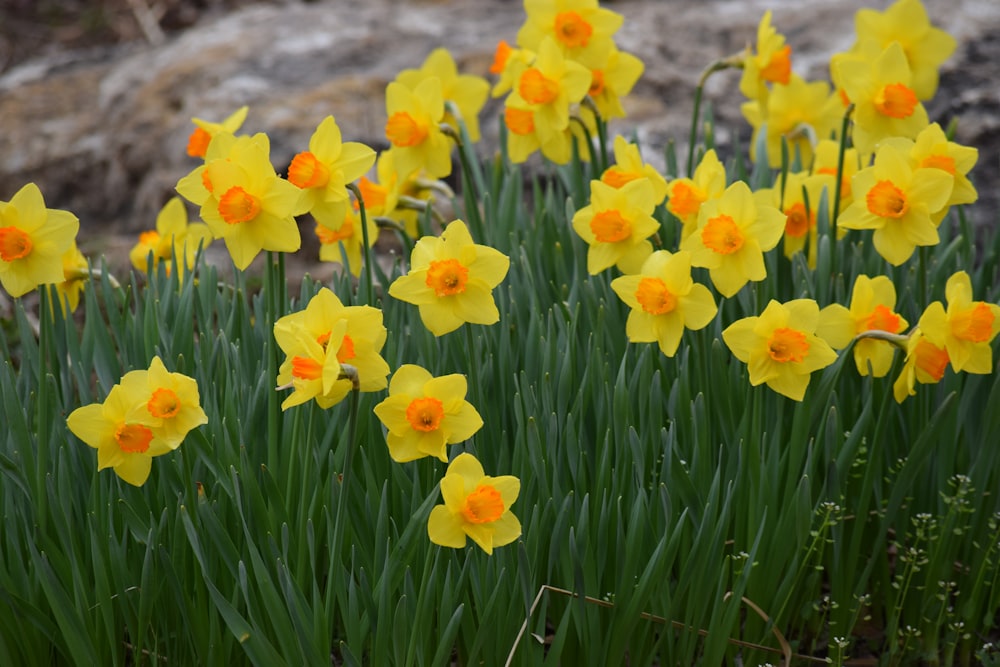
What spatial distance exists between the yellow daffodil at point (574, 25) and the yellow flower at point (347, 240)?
1.76 feet

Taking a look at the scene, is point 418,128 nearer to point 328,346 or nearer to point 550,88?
point 550,88

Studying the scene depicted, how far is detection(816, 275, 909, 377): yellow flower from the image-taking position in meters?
1.61

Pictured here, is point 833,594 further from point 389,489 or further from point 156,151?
point 156,151

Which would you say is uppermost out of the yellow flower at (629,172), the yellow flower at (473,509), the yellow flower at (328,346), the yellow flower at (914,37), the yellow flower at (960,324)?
the yellow flower at (914,37)

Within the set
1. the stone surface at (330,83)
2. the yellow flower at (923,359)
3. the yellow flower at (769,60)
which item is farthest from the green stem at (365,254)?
the stone surface at (330,83)

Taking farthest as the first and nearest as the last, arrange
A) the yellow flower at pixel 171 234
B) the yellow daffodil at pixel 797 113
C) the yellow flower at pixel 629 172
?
the yellow daffodil at pixel 797 113 < the yellow flower at pixel 171 234 < the yellow flower at pixel 629 172

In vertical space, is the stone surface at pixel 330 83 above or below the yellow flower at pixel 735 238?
below

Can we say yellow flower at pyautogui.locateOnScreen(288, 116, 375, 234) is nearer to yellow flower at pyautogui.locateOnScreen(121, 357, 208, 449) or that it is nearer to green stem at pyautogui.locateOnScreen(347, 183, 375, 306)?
green stem at pyautogui.locateOnScreen(347, 183, 375, 306)

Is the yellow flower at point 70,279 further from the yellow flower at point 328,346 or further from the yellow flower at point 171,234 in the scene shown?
the yellow flower at point 328,346

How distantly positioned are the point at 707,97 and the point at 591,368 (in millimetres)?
2017

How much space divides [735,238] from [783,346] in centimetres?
21

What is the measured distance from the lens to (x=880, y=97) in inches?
75.7

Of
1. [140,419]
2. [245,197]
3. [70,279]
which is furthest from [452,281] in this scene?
[70,279]

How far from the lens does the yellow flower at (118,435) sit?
4.56 feet
